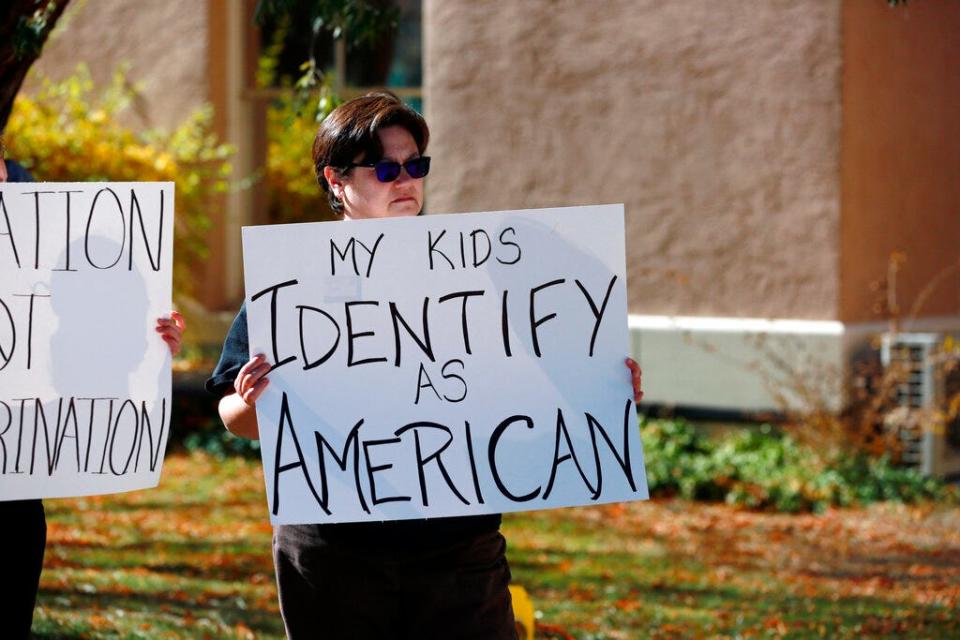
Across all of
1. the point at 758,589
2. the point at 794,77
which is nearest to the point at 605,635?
the point at 758,589

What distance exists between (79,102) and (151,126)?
0.58m

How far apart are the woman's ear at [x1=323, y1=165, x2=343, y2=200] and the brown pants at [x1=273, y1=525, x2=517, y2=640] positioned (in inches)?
27.9

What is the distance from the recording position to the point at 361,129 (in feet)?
9.62

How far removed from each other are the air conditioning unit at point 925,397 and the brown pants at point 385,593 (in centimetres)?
568

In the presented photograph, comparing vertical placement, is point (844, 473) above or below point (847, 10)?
below

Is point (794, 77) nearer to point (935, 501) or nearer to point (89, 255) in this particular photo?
point (935, 501)

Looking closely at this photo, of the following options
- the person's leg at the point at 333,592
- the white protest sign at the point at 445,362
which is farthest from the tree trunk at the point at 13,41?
the person's leg at the point at 333,592

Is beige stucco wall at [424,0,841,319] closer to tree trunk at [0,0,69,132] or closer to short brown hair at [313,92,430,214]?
tree trunk at [0,0,69,132]

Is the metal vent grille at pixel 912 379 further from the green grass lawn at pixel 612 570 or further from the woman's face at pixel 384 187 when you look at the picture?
the woman's face at pixel 384 187

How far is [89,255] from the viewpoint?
324cm

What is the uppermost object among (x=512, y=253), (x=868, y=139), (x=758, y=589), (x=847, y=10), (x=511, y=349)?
(x=847, y=10)

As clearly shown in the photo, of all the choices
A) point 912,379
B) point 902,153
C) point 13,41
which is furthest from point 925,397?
point 13,41

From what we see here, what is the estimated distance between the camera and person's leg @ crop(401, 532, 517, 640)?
286cm

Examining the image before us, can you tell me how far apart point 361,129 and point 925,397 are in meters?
6.00
